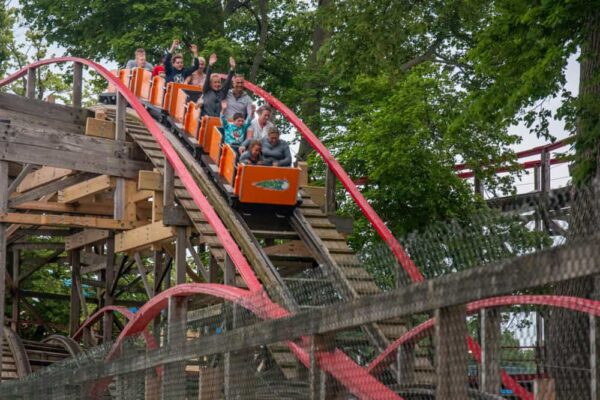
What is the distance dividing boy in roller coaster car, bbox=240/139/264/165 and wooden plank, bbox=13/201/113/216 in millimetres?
4248

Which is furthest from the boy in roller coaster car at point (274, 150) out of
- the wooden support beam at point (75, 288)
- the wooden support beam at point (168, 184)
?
the wooden support beam at point (75, 288)

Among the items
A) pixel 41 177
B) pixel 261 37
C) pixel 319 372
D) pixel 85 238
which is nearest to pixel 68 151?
pixel 41 177

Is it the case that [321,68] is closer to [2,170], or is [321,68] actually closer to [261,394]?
[2,170]

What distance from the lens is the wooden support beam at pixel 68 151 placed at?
1591 centimetres

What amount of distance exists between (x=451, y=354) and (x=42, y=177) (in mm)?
15013

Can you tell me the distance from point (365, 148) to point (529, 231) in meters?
18.2

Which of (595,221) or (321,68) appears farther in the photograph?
(321,68)

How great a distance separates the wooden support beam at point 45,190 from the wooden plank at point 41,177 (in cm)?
24

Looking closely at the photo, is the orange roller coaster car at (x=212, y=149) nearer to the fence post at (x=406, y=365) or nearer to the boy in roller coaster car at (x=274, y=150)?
the boy in roller coaster car at (x=274, y=150)

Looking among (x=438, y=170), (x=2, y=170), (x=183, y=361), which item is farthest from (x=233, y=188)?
(x=183, y=361)

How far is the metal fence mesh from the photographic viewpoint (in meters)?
4.22

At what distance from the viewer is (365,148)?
23.0m

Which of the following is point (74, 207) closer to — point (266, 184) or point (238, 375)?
point (266, 184)

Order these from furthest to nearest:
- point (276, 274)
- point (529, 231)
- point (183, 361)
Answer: point (276, 274) < point (183, 361) < point (529, 231)
